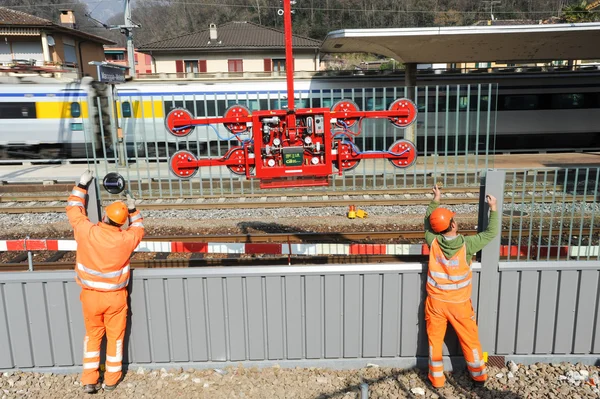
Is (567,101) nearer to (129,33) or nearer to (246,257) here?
(246,257)

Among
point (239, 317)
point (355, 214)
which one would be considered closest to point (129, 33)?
point (355, 214)

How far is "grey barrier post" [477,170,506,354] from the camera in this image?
14.9ft

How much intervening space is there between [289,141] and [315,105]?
40.9ft

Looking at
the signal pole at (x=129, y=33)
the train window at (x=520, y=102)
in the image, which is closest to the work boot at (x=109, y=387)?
the train window at (x=520, y=102)

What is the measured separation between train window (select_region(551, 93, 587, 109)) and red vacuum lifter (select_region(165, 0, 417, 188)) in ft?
50.5

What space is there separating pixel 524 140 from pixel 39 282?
756 inches

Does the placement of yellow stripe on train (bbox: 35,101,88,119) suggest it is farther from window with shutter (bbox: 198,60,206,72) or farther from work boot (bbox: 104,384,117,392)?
window with shutter (bbox: 198,60,206,72)

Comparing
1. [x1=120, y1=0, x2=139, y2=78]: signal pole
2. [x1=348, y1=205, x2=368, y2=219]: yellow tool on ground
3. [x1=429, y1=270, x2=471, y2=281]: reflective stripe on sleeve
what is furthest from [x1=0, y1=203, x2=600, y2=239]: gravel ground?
[x1=120, y1=0, x2=139, y2=78]: signal pole

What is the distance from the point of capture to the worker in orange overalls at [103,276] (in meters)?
4.32

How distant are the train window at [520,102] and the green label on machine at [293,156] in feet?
50.3

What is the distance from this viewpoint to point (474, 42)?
14.7 metres

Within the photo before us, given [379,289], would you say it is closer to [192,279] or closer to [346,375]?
[346,375]

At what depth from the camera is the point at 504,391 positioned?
15.0ft

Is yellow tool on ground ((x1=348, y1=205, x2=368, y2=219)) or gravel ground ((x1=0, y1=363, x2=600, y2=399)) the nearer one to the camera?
gravel ground ((x1=0, y1=363, x2=600, y2=399))
